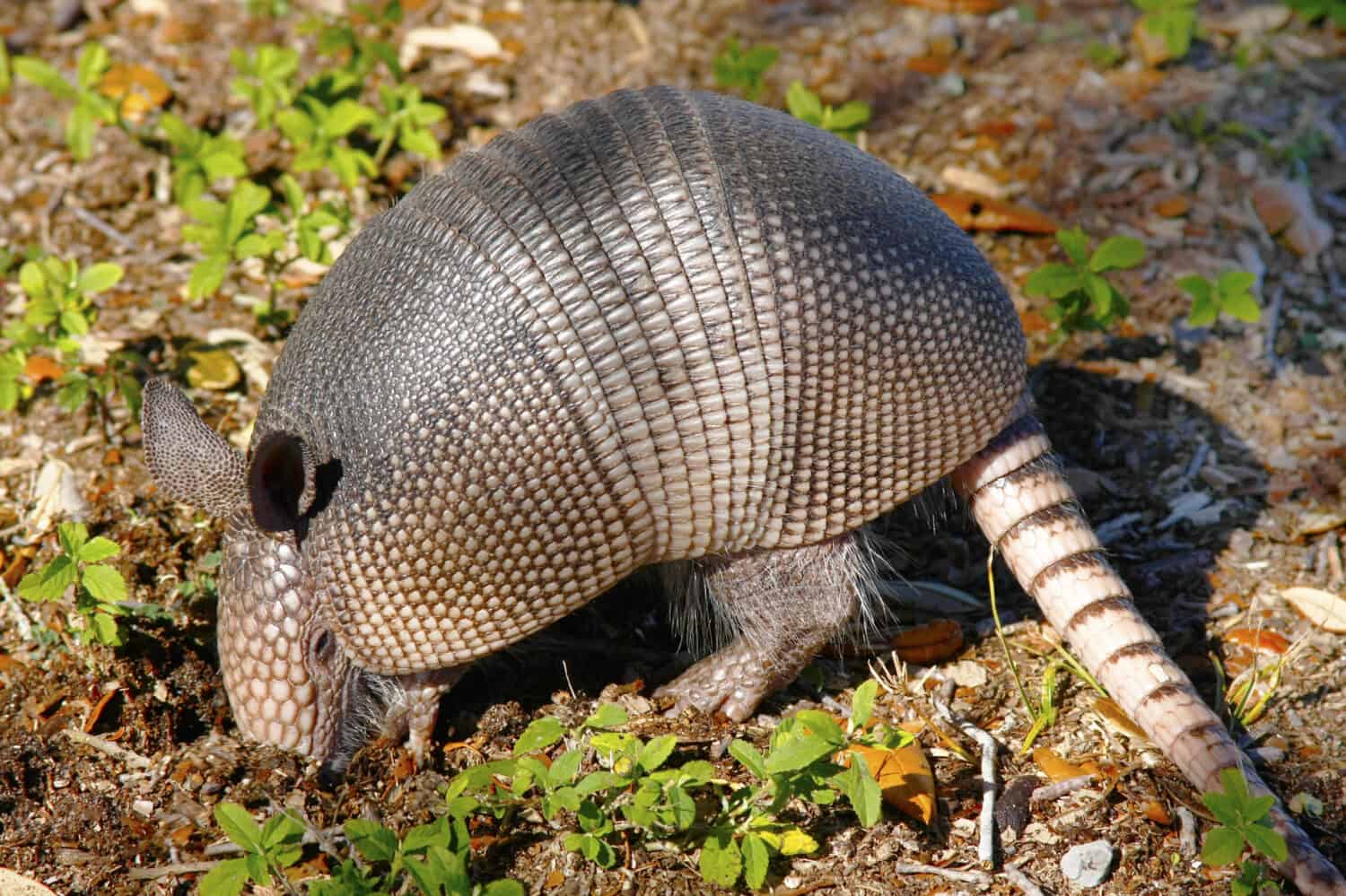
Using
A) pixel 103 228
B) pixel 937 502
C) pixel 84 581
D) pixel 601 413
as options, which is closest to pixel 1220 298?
pixel 937 502

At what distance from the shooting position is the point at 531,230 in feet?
11.9

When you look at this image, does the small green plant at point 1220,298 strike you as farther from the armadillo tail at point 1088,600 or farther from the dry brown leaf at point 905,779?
the dry brown leaf at point 905,779

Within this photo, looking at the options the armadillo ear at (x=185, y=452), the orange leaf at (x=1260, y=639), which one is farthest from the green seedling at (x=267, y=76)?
the orange leaf at (x=1260, y=639)

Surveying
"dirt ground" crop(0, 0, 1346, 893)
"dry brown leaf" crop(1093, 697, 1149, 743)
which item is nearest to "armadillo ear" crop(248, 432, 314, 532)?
"dirt ground" crop(0, 0, 1346, 893)

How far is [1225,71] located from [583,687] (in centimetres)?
472

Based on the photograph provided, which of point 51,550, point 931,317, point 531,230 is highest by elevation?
point 531,230

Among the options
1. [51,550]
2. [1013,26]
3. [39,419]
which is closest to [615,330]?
[51,550]

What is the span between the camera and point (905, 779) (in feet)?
12.1

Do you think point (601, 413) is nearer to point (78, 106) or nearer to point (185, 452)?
point (185, 452)

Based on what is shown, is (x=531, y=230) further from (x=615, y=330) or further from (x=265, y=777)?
(x=265, y=777)

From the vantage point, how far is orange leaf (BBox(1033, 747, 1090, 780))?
3830mm

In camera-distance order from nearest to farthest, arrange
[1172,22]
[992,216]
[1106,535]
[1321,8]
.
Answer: [1106,535]
[992,216]
[1172,22]
[1321,8]

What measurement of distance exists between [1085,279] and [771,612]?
187 cm

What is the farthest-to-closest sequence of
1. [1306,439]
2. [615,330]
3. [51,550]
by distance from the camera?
1. [1306,439]
2. [51,550]
3. [615,330]
